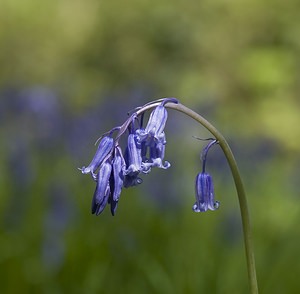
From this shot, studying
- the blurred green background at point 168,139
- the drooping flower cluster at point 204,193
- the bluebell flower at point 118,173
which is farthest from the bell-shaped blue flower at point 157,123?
the blurred green background at point 168,139

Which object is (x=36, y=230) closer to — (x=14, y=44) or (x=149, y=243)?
(x=149, y=243)

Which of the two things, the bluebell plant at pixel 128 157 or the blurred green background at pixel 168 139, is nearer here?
the bluebell plant at pixel 128 157

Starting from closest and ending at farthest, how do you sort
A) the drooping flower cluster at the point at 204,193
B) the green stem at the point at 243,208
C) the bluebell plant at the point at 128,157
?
the green stem at the point at 243,208
the bluebell plant at the point at 128,157
the drooping flower cluster at the point at 204,193

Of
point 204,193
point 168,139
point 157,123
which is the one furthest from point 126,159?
point 168,139

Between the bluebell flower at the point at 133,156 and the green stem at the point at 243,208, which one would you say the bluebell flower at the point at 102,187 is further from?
the green stem at the point at 243,208

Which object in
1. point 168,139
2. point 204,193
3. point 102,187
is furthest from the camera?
point 168,139

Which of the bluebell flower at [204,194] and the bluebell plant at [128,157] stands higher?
the bluebell plant at [128,157]

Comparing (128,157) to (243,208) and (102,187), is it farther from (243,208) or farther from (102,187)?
(243,208)
